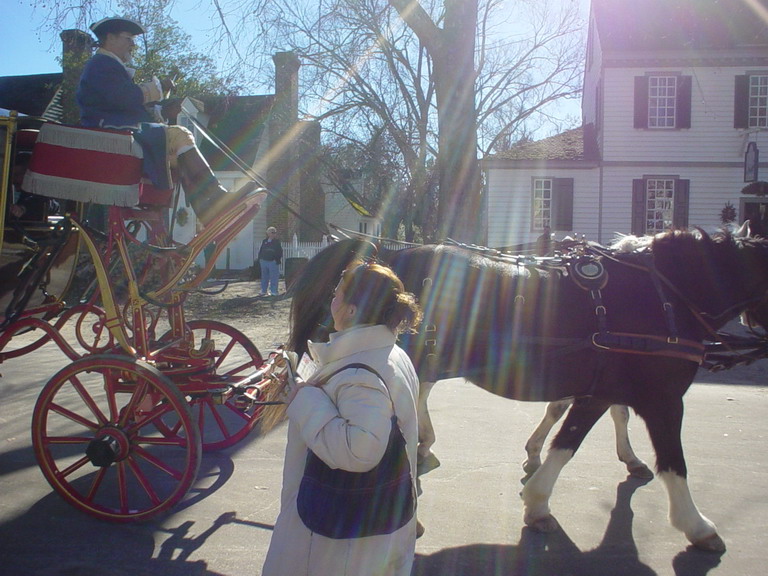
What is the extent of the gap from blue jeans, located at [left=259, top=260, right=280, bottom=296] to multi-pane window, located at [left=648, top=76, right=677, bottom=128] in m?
11.8

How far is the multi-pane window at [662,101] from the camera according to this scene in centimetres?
1992

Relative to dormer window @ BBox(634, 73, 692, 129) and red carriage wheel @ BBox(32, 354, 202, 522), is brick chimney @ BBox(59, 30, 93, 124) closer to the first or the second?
dormer window @ BBox(634, 73, 692, 129)

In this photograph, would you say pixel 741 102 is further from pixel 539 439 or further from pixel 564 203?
pixel 539 439

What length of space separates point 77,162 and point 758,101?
20501 millimetres

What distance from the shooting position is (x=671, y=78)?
782 inches

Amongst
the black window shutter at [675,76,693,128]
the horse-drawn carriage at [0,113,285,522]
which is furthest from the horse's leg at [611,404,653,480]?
the black window shutter at [675,76,693,128]

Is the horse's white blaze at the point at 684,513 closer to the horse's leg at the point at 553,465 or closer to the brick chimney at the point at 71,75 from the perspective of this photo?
the horse's leg at the point at 553,465

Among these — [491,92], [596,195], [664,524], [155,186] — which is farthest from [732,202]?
[155,186]

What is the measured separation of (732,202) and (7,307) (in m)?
19.6

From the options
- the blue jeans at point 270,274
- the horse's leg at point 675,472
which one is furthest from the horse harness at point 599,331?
the blue jeans at point 270,274

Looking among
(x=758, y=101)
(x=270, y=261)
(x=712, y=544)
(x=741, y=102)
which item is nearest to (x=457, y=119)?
(x=270, y=261)

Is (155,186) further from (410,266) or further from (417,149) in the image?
(417,149)

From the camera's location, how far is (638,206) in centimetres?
2000

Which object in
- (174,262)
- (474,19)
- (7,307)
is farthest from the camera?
(474,19)
